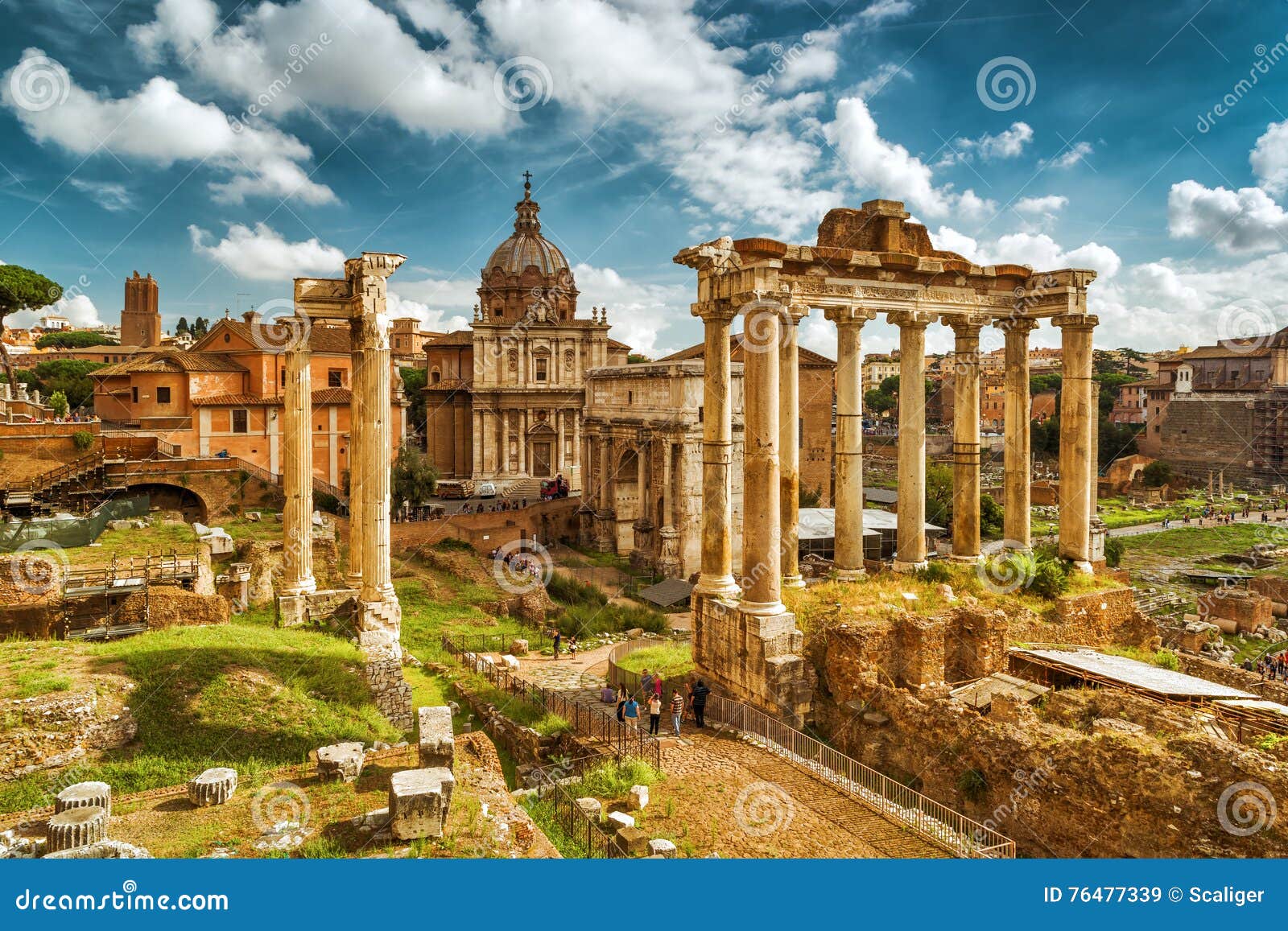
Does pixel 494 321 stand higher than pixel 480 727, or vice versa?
pixel 494 321

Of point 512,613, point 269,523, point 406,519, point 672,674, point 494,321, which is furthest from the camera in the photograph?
point 494,321

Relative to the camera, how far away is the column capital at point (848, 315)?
15.6 meters

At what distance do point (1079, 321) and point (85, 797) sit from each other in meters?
17.9

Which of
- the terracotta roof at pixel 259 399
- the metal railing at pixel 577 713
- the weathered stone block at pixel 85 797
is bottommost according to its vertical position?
the metal railing at pixel 577 713

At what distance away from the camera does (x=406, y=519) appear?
125ft

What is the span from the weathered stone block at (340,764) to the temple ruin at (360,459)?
13.5 feet

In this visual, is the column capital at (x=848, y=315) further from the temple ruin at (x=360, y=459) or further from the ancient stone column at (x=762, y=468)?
the temple ruin at (x=360, y=459)

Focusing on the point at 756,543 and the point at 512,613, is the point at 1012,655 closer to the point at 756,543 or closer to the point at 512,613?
the point at 756,543

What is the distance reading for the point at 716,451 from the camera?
1383 centimetres

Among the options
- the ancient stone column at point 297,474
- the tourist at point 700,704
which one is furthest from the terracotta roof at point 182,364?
the tourist at point 700,704

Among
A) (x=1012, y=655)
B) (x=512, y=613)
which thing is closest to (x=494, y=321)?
(x=512, y=613)

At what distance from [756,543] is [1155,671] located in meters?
6.33

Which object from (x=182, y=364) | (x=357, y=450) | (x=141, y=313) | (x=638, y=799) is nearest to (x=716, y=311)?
(x=357, y=450)

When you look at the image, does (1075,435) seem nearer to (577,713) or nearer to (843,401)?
(843,401)
